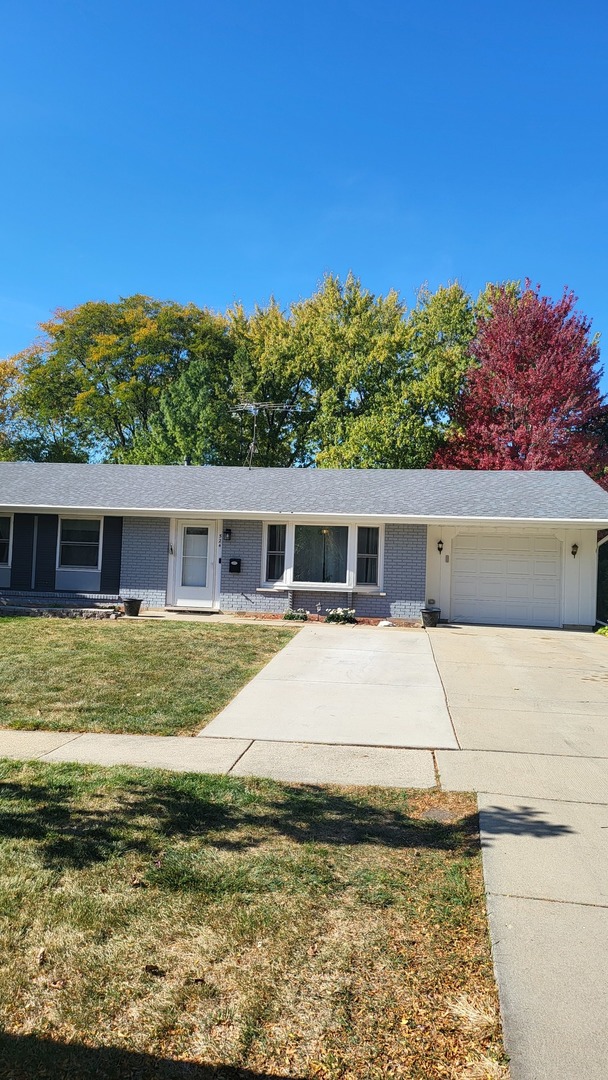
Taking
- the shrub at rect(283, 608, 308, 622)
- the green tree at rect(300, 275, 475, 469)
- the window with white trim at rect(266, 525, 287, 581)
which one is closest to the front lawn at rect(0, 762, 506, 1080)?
the shrub at rect(283, 608, 308, 622)

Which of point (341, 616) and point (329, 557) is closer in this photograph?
point (341, 616)

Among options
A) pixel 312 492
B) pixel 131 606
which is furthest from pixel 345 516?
pixel 131 606

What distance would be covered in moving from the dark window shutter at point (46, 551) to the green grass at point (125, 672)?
3817 millimetres

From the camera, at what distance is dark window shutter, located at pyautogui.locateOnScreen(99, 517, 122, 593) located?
1712 centimetres

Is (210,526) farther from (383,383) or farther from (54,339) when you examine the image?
(54,339)

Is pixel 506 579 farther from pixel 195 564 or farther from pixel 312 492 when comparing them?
pixel 195 564

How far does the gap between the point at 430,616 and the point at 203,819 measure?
12.0 m

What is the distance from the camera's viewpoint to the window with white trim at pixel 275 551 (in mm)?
→ 16781

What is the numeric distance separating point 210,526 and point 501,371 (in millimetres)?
13990

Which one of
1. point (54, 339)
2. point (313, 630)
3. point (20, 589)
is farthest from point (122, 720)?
point (54, 339)

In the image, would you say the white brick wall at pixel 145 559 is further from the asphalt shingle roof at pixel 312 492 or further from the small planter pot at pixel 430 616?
the small planter pot at pixel 430 616

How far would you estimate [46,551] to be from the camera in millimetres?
17641

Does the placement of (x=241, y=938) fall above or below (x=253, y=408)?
below

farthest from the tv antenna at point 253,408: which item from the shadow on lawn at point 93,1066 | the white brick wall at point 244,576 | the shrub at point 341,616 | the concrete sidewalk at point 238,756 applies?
the shadow on lawn at point 93,1066
